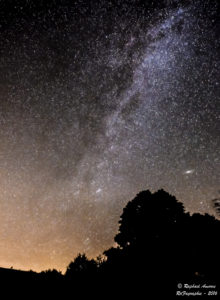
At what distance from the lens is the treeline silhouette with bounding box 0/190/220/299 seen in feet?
52.1

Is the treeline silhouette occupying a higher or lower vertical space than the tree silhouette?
lower

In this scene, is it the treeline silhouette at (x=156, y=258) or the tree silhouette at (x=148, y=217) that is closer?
the treeline silhouette at (x=156, y=258)

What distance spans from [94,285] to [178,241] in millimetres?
8476

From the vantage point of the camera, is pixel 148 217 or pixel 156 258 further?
pixel 148 217

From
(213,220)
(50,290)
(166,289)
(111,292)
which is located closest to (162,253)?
(166,289)

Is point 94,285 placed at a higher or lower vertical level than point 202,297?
higher

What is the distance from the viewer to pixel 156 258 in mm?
18906

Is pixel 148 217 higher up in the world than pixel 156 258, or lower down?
higher up

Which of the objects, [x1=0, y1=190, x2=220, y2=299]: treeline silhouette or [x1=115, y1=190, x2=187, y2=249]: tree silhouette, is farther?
[x1=115, y1=190, x2=187, y2=249]: tree silhouette

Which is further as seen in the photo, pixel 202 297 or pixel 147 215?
pixel 147 215

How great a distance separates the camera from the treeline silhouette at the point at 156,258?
1588 centimetres

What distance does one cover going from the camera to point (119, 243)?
2636 centimetres

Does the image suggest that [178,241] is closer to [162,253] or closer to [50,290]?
[162,253]

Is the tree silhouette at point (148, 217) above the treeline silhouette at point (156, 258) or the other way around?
above
